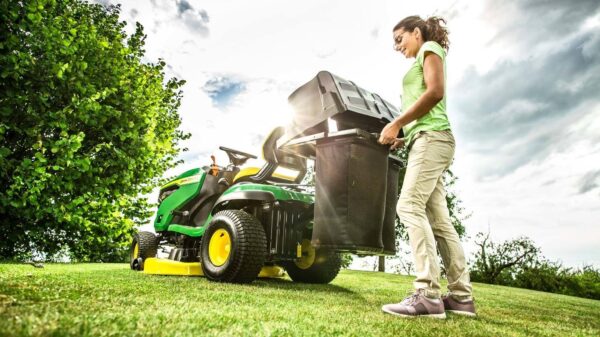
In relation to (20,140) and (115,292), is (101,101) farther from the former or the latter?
(115,292)

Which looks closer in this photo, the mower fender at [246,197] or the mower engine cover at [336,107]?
the mower engine cover at [336,107]

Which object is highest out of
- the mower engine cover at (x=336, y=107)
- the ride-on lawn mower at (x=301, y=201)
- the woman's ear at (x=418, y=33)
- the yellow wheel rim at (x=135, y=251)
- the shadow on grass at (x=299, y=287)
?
the woman's ear at (x=418, y=33)

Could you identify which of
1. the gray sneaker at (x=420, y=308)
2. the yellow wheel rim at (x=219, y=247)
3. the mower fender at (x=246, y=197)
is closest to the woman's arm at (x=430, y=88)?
the gray sneaker at (x=420, y=308)

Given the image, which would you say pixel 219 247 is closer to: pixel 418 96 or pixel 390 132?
pixel 390 132

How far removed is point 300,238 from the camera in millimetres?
4242

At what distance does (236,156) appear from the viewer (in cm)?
552

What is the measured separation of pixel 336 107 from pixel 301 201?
1334 mm

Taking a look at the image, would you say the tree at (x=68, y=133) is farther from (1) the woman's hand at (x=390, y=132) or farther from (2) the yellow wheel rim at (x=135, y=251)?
(1) the woman's hand at (x=390, y=132)

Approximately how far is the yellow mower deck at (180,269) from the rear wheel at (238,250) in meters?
0.55

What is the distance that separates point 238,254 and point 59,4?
9.13 meters

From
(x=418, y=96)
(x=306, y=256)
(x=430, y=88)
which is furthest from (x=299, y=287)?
(x=430, y=88)

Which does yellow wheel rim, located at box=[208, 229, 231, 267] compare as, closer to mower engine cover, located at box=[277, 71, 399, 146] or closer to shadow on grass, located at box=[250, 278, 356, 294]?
shadow on grass, located at box=[250, 278, 356, 294]

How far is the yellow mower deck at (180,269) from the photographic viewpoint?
469 cm

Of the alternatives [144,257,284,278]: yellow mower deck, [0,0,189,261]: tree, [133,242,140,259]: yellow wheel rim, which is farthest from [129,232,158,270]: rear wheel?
[0,0,189,261]: tree
